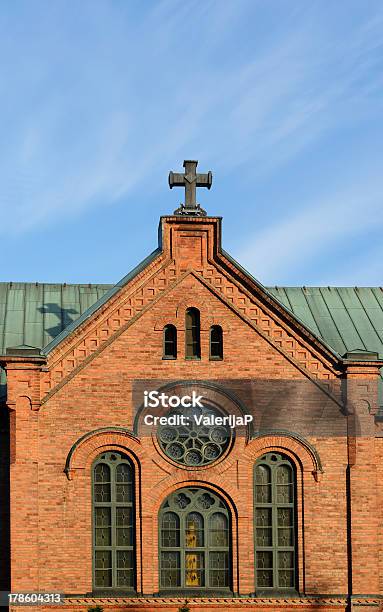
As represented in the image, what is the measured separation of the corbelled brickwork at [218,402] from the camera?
2884 centimetres

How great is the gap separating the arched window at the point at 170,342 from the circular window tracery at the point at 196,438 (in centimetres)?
156

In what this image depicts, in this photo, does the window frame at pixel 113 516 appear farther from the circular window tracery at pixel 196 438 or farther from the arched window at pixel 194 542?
the circular window tracery at pixel 196 438

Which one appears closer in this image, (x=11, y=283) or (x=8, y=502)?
(x=8, y=502)

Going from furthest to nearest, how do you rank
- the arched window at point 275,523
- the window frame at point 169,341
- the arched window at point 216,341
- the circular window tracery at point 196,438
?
1. the arched window at point 216,341
2. the window frame at point 169,341
3. the circular window tracery at point 196,438
4. the arched window at point 275,523

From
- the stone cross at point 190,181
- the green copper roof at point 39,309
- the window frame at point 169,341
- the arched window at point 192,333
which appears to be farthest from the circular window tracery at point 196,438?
the green copper roof at point 39,309

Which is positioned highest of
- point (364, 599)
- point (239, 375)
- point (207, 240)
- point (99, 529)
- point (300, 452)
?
point (207, 240)

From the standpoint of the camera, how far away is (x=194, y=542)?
29.6m

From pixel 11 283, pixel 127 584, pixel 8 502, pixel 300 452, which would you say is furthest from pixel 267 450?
pixel 11 283

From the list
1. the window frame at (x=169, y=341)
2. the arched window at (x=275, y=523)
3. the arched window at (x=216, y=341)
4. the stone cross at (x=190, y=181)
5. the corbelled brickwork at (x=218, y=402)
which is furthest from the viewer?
the stone cross at (x=190, y=181)

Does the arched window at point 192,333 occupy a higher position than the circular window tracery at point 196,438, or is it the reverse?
the arched window at point 192,333

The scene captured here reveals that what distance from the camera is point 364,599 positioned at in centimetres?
2928

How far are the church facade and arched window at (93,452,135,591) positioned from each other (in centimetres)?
4

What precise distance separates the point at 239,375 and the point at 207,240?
3.92 metres

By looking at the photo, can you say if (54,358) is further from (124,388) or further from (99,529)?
(99,529)
